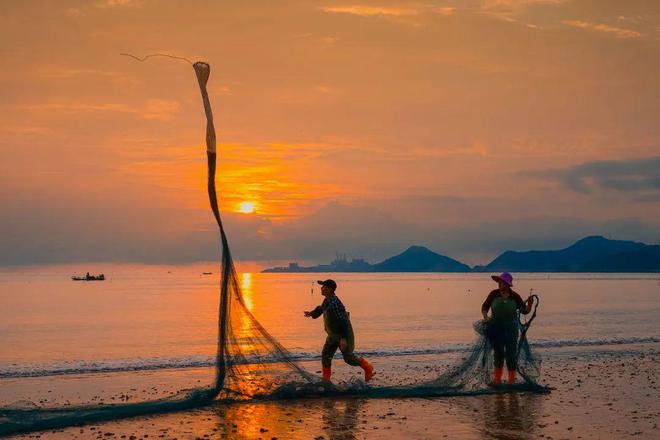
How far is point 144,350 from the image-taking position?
112 feet

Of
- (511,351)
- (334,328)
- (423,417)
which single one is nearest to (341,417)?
(423,417)

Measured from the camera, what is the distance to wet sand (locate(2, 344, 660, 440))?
1055cm

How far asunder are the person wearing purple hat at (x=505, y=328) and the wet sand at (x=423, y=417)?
0.80 m

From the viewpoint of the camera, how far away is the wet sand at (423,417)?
10547 millimetres

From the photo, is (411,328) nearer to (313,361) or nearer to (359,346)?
(359,346)

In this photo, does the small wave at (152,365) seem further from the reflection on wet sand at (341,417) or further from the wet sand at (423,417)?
the reflection on wet sand at (341,417)

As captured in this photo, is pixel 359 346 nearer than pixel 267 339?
No

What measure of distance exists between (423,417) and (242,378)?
3320 millimetres

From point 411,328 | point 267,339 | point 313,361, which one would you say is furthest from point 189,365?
point 411,328

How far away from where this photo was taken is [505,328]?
47.7ft

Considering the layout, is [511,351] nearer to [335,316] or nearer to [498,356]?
[498,356]

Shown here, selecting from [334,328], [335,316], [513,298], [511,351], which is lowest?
[511,351]

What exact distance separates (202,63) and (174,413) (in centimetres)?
562

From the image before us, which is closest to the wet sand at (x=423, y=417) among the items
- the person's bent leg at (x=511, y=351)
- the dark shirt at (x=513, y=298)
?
the person's bent leg at (x=511, y=351)
